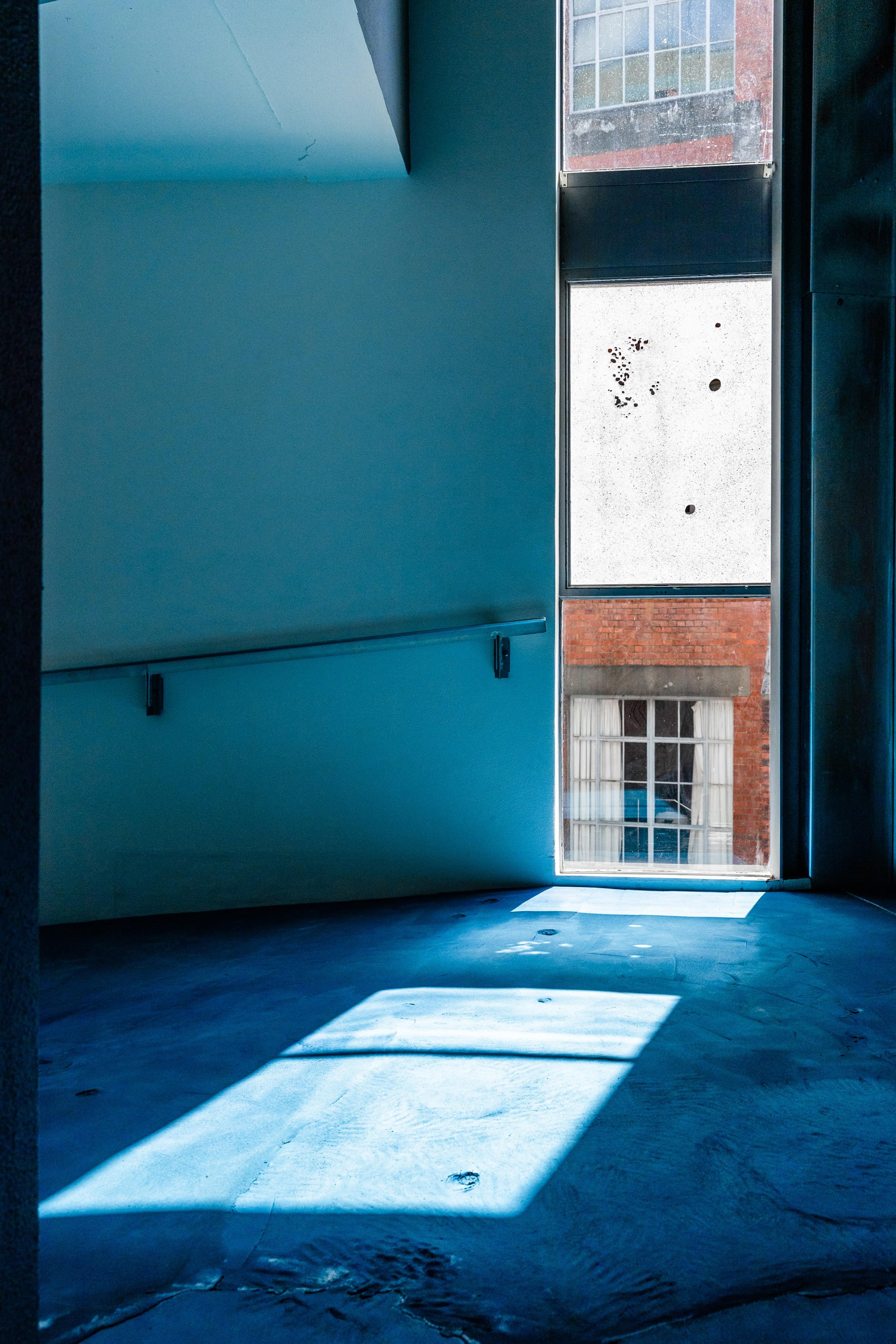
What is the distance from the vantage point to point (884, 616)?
358 centimetres

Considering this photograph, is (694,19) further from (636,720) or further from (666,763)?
(666,763)

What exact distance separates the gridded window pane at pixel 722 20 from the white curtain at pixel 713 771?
2599 mm

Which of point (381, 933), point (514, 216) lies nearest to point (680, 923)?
point (381, 933)

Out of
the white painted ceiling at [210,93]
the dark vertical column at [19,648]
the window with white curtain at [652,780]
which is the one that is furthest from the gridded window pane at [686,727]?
the dark vertical column at [19,648]

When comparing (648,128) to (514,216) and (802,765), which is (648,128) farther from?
(802,765)

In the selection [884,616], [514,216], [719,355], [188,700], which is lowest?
[188,700]

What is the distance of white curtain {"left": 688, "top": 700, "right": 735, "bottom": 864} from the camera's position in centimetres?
361

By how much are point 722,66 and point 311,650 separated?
9.18ft

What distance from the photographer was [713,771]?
3613 millimetres

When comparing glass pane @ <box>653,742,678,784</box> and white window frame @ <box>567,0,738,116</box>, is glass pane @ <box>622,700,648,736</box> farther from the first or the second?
white window frame @ <box>567,0,738,116</box>

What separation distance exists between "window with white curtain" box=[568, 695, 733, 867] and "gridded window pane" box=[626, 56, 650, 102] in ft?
7.76

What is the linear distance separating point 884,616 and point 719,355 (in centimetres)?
121

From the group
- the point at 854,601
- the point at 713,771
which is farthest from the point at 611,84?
the point at 713,771

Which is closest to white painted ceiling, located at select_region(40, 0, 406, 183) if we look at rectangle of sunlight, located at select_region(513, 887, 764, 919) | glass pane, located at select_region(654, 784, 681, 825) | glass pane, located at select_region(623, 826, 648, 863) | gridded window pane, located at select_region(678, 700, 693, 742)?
gridded window pane, located at select_region(678, 700, 693, 742)
